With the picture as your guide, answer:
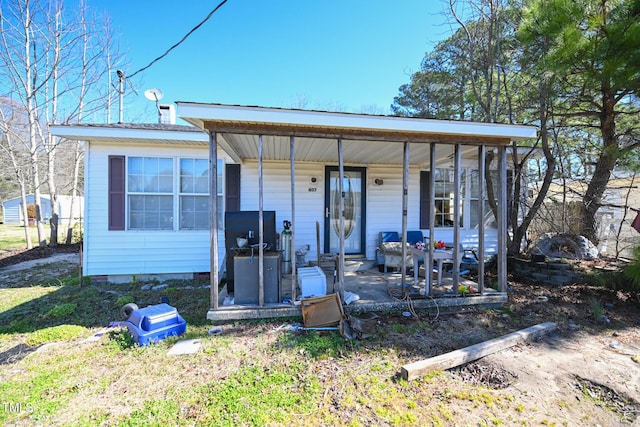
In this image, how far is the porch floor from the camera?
11.6 ft

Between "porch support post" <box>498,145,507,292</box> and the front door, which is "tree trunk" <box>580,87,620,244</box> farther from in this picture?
the front door

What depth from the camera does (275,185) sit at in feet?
19.2

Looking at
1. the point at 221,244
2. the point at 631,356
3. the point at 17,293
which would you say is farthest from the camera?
the point at 221,244

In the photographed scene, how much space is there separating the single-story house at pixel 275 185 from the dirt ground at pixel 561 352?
0.87 m

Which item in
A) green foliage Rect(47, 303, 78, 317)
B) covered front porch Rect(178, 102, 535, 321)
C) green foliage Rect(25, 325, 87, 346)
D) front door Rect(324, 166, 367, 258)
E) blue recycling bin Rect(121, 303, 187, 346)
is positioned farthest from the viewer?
front door Rect(324, 166, 367, 258)

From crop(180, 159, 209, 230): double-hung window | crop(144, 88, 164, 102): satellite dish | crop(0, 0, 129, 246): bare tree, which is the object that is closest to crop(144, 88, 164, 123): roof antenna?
crop(144, 88, 164, 102): satellite dish

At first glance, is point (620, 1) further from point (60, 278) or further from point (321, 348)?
point (60, 278)

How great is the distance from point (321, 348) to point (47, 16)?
14053mm

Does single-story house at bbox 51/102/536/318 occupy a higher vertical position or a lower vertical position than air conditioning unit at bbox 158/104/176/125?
lower

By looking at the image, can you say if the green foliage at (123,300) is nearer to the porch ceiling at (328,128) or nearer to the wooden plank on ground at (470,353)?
the porch ceiling at (328,128)

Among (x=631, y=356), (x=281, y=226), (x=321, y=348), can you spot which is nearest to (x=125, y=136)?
(x=281, y=226)

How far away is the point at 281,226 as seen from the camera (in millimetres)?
5852

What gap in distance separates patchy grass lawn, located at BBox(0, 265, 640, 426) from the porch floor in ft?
0.48

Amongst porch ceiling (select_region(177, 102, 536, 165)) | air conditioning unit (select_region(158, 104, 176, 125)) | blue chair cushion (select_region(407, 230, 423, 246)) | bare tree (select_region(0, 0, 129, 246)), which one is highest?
bare tree (select_region(0, 0, 129, 246))
